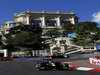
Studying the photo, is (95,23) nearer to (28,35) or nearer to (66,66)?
(28,35)

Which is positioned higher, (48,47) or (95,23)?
(95,23)

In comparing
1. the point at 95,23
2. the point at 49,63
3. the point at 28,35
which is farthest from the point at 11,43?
the point at 49,63

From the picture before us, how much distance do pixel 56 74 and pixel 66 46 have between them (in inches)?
4678

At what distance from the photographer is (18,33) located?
175 metres

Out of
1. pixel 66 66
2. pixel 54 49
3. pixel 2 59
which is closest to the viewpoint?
pixel 66 66

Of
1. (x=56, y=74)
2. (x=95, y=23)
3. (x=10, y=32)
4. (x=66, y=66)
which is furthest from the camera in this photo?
(x=95, y=23)

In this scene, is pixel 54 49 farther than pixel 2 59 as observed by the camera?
Yes

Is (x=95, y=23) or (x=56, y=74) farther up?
(x=95, y=23)

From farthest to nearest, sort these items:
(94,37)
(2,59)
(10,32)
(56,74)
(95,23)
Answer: (95,23)
(10,32)
(94,37)
(2,59)
(56,74)

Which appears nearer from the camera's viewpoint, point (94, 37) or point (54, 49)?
point (54, 49)

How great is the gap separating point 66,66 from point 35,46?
4261 inches

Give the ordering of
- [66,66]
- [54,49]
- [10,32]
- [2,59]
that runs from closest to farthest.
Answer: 1. [66,66]
2. [2,59]
3. [54,49]
4. [10,32]

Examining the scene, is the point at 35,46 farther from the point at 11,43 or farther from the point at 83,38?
the point at 83,38

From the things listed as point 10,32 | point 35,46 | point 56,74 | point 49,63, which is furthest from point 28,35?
point 56,74
